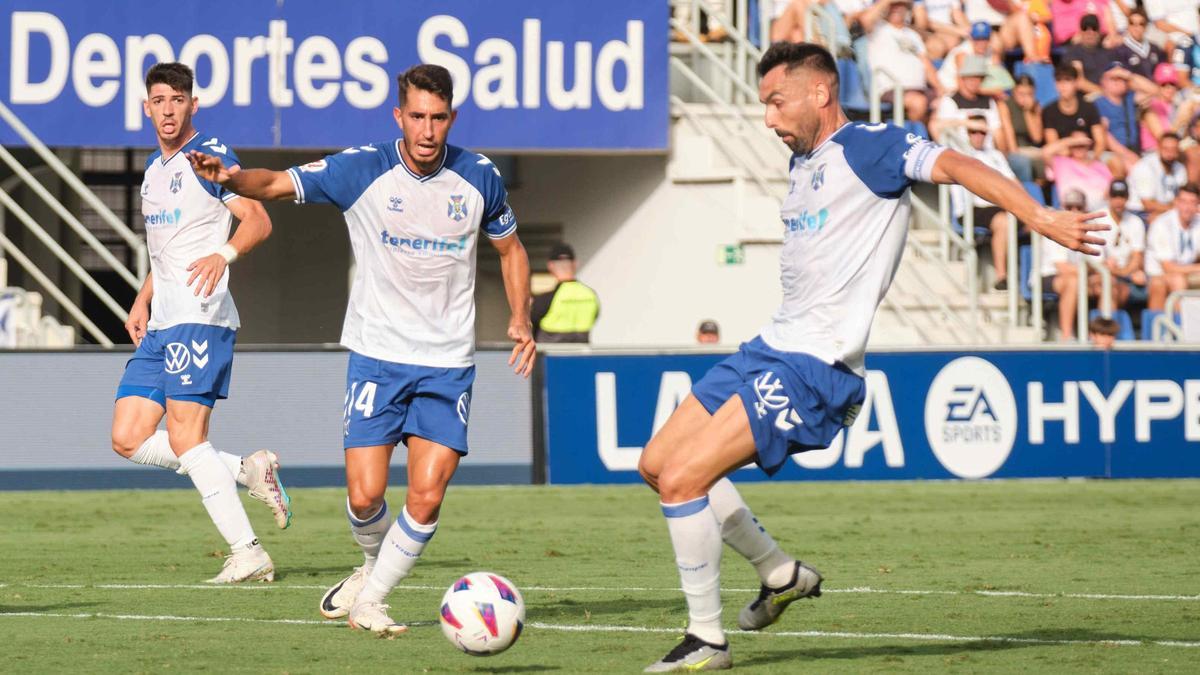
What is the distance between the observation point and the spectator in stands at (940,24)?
22375 mm

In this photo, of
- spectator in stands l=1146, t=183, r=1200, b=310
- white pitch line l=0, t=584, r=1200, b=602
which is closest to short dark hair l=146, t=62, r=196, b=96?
white pitch line l=0, t=584, r=1200, b=602

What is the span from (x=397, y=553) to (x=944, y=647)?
2.21m

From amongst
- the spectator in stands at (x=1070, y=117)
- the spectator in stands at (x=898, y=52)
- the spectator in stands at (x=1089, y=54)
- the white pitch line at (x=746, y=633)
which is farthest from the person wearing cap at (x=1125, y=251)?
the white pitch line at (x=746, y=633)

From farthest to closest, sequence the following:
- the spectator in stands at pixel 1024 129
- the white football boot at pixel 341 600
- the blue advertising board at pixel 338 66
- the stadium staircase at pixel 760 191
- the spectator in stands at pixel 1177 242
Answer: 1. the spectator in stands at pixel 1024 129
2. the spectator in stands at pixel 1177 242
3. the stadium staircase at pixel 760 191
4. the blue advertising board at pixel 338 66
5. the white football boot at pixel 341 600

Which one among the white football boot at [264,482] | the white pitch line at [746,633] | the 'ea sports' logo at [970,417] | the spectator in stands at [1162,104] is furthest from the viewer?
the spectator in stands at [1162,104]

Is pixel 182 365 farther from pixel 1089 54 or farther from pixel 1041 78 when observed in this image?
pixel 1089 54

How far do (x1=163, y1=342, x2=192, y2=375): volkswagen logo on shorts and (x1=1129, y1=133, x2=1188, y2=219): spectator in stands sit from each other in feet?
48.1

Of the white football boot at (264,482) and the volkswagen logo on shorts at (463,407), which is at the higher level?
the volkswagen logo on shorts at (463,407)

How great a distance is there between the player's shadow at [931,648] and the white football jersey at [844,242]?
1.09 meters

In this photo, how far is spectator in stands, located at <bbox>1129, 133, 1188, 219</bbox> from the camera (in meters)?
22.0

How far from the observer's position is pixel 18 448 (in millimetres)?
16438

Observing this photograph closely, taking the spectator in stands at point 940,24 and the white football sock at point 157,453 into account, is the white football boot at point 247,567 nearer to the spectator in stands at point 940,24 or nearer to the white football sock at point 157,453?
the white football sock at point 157,453

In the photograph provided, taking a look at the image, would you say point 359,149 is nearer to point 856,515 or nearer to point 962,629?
point 962,629

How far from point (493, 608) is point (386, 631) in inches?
38.9
